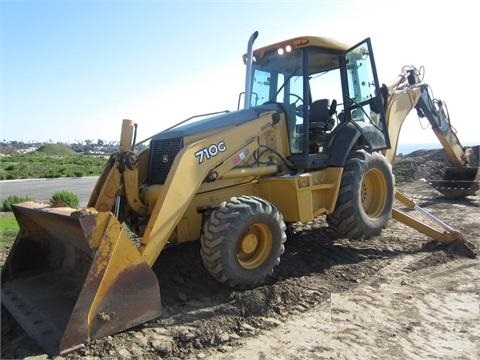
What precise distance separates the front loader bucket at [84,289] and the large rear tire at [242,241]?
70cm

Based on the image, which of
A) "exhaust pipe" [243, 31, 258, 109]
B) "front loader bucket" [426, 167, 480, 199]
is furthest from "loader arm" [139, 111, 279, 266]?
"front loader bucket" [426, 167, 480, 199]

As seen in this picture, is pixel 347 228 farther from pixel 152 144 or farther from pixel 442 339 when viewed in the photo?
pixel 152 144

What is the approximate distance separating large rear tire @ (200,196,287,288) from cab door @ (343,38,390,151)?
2.62 meters

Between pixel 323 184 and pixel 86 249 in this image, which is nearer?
pixel 86 249

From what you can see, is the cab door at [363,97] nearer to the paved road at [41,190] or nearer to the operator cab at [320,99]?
→ the operator cab at [320,99]

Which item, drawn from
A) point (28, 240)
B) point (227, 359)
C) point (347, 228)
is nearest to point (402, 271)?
point (347, 228)

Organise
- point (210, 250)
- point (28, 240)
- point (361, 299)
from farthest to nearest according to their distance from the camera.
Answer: point (28, 240) < point (361, 299) < point (210, 250)

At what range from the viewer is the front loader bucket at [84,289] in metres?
3.48

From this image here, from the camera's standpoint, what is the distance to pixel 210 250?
4336mm

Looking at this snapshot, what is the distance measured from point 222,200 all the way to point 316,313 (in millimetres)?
1749

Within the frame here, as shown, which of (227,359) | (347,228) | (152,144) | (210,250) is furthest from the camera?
(347,228)

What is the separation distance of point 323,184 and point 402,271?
1481mm

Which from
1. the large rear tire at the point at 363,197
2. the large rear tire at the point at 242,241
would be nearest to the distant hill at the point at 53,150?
the large rear tire at the point at 363,197

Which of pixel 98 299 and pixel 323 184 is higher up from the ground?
pixel 323 184
